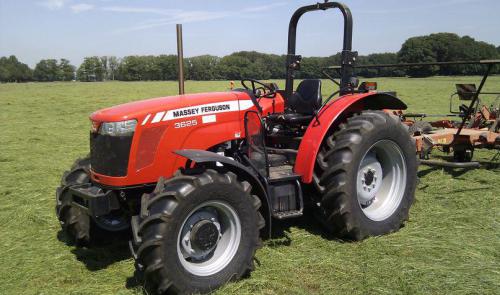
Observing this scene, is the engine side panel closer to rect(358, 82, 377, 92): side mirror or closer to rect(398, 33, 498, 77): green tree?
rect(358, 82, 377, 92): side mirror

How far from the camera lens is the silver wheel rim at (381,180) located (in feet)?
14.8

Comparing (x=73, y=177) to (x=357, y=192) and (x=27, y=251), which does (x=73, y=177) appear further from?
(x=357, y=192)

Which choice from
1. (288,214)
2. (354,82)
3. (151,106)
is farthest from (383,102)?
(151,106)

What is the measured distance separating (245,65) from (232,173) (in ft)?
18.2

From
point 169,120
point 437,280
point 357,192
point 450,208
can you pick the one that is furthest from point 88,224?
point 450,208

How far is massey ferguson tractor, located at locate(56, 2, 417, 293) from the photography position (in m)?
3.21

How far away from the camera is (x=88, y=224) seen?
4.08m

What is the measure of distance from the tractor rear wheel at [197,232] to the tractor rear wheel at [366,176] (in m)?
0.85

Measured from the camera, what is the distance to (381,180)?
4711mm

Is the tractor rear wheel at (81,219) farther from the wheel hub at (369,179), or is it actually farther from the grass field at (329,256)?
the wheel hub at (369,179)

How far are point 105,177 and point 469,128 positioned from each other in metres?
5.88

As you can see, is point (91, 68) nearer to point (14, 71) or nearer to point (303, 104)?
point (14, 71)

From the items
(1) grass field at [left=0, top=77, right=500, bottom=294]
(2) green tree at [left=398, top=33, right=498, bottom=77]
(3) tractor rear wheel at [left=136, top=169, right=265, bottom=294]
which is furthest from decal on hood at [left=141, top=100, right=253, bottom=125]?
(2) green tree at [left=398, top=33, right=498, bottom=77]

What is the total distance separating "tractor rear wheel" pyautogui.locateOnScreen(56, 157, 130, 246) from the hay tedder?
0.04ft
